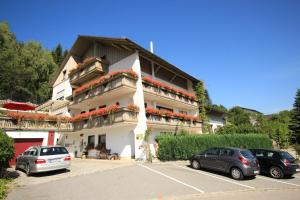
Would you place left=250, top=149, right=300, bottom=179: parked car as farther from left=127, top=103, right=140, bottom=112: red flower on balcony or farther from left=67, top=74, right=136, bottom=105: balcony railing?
left=67, top=74, right=136, bottom=105: balcony railing

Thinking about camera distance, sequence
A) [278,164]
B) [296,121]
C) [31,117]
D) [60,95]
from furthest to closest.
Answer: [296,121]
[60,95]
[31,117]
[278,164]

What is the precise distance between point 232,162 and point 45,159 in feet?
35.2

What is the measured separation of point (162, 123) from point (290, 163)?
1153 cm

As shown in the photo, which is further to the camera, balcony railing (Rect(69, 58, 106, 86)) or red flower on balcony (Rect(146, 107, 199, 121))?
balcony railing (Rect(69, 58, 106, 86))

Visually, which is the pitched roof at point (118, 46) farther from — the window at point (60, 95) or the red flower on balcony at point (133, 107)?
the red flower on balcony at point (133, 107)

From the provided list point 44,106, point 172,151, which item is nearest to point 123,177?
point 172,151

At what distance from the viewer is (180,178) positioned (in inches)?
453

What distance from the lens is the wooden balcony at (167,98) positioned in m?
22.1

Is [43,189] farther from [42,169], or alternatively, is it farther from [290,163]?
[290,163]

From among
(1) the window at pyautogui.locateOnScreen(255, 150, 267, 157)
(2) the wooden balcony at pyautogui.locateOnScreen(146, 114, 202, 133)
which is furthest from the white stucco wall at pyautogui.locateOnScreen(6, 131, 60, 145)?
(1) the window at pyautogui.locateOnScreen(255, 150, 267, 157)

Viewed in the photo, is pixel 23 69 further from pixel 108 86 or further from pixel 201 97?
pixel 201 97

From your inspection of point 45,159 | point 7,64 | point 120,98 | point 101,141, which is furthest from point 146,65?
point 7,64

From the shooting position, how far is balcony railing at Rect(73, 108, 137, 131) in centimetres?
1885

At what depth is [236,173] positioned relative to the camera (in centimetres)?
1214
